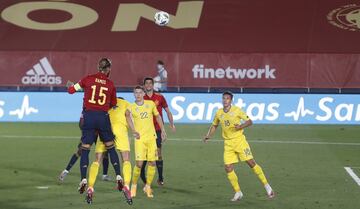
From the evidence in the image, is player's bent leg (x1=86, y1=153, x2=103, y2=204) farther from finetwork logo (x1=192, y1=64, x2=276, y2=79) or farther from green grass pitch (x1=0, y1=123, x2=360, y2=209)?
finetwork logo (x1=192, y1=64, x2=276, y2=79)

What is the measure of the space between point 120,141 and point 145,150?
0.75 meters

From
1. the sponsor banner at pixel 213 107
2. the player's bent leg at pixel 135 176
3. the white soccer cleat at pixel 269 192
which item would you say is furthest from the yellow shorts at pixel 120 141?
the sponsor banner at pixel 213 107

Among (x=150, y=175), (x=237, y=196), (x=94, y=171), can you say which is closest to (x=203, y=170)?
(x=150, y=175)

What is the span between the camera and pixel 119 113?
15.4 m

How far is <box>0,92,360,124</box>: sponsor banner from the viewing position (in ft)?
97.7

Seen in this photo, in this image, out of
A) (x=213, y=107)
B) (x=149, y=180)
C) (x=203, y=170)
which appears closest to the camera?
(x=149, y=180)

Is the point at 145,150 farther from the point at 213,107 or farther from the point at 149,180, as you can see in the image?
the point at 213,107

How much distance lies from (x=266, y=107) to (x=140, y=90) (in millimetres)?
15228

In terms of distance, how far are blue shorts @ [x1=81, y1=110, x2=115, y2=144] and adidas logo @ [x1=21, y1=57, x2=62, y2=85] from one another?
2412 centimetres

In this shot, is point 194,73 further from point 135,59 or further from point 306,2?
point 306,2

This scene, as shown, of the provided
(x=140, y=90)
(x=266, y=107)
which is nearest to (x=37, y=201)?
(x=140, y=90)

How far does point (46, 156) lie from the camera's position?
21.7 m

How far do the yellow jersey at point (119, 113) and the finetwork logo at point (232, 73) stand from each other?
73.0 feet

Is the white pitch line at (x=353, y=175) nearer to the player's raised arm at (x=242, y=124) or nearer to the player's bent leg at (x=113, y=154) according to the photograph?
the player's raised arm at (x=242, y=124)
